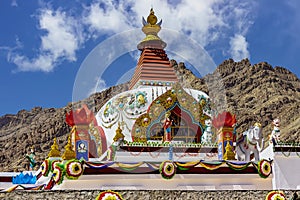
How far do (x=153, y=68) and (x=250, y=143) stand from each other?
31.1 ft

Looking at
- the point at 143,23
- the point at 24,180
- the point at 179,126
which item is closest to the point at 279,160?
the point at 179,126

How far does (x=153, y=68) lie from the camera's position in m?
31.8

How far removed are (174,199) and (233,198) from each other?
6.62 ft

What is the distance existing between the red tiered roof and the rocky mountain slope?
42.3m

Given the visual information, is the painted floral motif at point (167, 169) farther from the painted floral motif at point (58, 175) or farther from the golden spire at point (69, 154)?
the painted floral motif at point (58, 175)

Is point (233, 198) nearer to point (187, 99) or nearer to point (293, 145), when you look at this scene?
point (293, 145)

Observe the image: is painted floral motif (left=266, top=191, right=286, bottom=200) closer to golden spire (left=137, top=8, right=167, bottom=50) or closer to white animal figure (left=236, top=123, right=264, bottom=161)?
white animal figure (left=236, top=123, right=264, bottom=161)

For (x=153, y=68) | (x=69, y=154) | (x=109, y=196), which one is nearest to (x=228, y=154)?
(x=69, y=154)

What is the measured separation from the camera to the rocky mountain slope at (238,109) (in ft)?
269

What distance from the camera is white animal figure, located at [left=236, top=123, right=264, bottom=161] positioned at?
23750 millimetres

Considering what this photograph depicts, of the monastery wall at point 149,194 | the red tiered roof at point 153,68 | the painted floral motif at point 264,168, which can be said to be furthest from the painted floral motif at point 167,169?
the red tiered roof at point 153,68

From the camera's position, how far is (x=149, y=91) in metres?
28.2

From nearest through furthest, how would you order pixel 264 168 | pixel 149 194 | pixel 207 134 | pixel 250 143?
1. pixel 149 194
2. pixel 264 168
3. pixel 250 143
4. pixel 207 134

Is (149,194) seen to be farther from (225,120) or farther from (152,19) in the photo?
(152,19)
